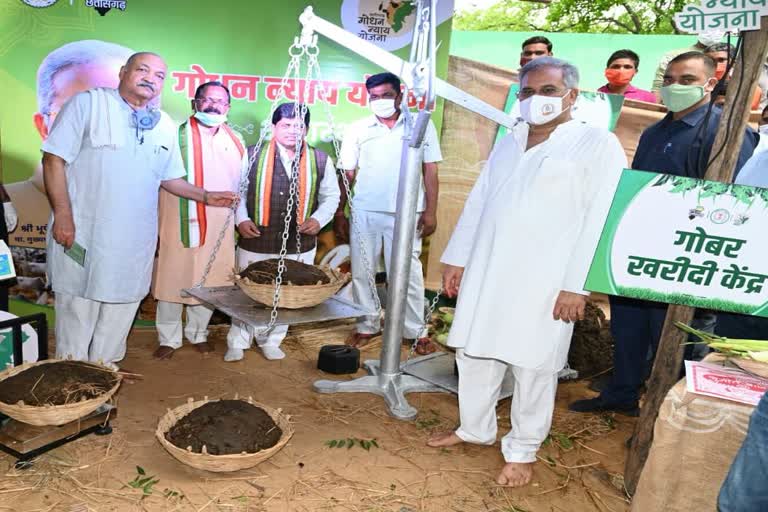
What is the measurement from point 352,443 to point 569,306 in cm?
141

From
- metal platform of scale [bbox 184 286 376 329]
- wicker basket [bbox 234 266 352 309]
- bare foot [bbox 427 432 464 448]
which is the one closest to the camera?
metal platform of scale [bbox 184 286 376 329]

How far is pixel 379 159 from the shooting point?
4566 millimetres

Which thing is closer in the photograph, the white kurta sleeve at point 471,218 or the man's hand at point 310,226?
the white kurta sleeve at point 471,218

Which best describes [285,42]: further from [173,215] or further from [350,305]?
[350,305]

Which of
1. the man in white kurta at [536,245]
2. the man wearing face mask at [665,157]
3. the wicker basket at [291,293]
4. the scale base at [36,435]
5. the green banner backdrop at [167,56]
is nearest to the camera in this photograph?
the man in white kurta at [536,245]

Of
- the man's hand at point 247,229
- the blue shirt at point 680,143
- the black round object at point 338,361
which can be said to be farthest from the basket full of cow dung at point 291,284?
the blue shirt at point 680,143

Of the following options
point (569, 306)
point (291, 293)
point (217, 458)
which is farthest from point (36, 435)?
point (569, 306)

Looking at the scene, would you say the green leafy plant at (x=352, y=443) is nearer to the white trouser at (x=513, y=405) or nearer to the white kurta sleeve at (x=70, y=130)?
the white trouser at (x=513, y=405)

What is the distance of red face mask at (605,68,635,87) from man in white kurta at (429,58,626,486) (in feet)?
8.94

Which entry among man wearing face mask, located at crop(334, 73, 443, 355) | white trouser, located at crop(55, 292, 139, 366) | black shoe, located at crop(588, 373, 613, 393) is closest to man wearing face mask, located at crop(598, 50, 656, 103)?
man wearing face mask, located at crop(334, 73, 443, 355)

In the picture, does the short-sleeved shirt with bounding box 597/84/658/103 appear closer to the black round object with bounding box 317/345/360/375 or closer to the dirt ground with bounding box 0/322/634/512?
the dirt ground with bounding box 0/322/634/512

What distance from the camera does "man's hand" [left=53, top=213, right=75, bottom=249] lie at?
3.46 m

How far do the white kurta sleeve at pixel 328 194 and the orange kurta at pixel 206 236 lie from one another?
62cm

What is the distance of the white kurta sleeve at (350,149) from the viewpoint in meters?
4.63
